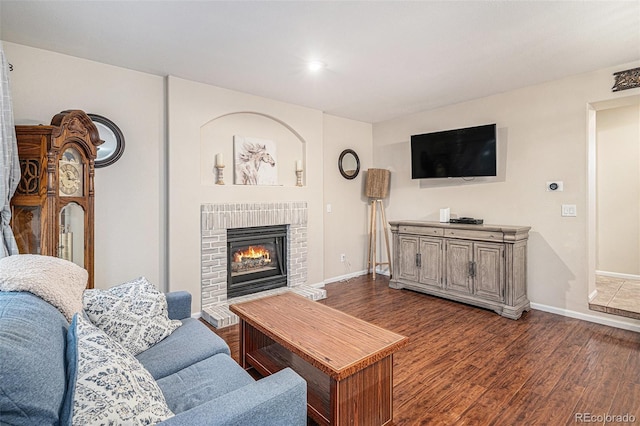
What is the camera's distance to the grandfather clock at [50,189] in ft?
7.52

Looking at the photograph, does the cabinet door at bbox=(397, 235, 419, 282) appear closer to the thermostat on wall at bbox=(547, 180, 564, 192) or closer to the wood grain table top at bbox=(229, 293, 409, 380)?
the thermostat on wall at bbox=(547, 180, 564, 192)

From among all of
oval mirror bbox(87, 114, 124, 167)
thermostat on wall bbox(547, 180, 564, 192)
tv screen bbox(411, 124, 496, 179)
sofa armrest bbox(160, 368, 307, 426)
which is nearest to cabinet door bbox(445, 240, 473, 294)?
tv screen bbox(411, 124, 496, 179)

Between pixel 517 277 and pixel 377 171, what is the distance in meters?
2.48

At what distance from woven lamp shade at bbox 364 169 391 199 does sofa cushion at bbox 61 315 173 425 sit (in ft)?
14.2

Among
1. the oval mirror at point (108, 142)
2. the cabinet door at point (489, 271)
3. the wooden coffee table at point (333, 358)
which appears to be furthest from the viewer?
the cabinet door at point (489, 271)

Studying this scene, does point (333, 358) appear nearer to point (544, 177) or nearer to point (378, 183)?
point (544, 177)

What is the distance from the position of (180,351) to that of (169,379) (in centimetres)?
22

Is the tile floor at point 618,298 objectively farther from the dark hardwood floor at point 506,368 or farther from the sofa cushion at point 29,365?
the sofa cushion at point 29,365

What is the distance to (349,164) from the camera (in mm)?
5250

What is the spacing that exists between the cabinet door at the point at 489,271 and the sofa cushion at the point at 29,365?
3779 millimetres

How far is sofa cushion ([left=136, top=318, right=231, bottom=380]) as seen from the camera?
5.33 ft

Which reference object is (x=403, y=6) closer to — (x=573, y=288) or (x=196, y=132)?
(x=196, y=132)

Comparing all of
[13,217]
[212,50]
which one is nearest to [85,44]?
[212,50]

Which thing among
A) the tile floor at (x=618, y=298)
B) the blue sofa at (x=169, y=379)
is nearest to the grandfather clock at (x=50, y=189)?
the blue sofa at (x=169, y=379)
